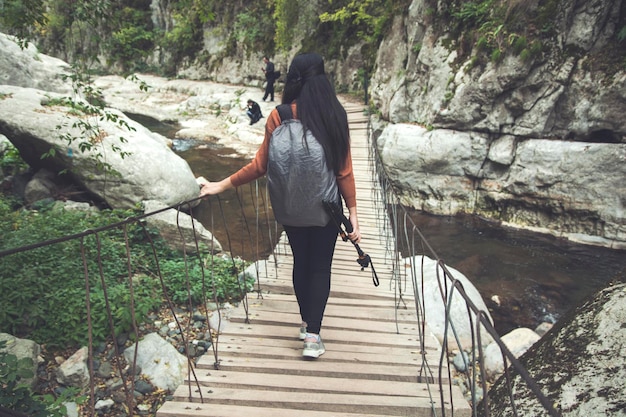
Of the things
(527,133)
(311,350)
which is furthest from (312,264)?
(527,133)

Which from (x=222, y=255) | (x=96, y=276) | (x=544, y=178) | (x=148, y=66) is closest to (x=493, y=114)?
(x=544, y=178)

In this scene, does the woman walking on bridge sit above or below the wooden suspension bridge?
above

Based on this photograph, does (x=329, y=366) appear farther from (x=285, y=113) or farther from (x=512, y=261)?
(x=512, y=261)

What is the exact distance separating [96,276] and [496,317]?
5.27m

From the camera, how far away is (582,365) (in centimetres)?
150

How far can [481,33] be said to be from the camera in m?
9.85

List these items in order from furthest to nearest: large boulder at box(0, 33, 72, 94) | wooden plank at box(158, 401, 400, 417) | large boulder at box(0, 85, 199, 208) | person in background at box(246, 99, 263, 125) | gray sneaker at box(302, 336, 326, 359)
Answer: person in background at box(246, 99, 263, 125)
large boulder at box(0, 33, 72, 94)
large boulder at box(0, 85, 199, 208)
gray sneaker at box(302, 336, 326, 359)
wooden plank at box(158, 401, 400, 417)

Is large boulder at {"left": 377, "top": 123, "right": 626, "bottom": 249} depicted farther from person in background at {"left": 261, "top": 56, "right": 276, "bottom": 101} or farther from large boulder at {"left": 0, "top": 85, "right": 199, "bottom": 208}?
person in background at {"left": 261, "top": 56, "right": 276, "bottom": 101}

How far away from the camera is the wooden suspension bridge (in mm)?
2078

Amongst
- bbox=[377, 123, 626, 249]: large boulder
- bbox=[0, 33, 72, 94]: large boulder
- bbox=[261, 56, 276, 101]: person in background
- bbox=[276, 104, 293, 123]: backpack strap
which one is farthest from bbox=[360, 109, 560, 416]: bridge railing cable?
bbox=[261, 56, 276, 101]: person in background

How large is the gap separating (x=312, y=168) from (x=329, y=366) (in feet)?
3.98

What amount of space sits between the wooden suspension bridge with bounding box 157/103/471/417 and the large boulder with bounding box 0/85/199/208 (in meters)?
4.04

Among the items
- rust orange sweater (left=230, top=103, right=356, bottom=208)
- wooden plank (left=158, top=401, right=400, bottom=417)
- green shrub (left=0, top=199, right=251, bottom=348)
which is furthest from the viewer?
green shrub (left=0, top=199, right=251, bottom=348)

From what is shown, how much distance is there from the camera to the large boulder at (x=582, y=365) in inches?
53.7
